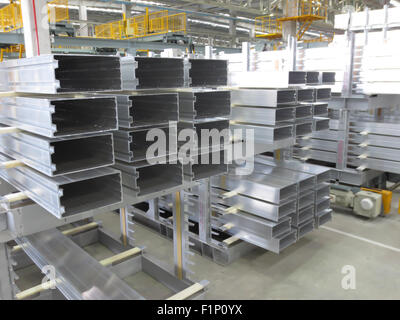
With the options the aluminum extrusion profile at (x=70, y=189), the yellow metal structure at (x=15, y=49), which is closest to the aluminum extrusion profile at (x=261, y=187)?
the aluminum extrusion profile at (x=70, y=189)

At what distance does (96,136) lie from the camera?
1.87 meters

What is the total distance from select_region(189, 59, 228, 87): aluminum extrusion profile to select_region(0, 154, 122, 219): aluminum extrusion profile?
949 mm

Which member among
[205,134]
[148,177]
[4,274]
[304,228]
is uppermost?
[205,134]

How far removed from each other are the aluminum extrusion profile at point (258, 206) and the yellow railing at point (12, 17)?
19.3 feet

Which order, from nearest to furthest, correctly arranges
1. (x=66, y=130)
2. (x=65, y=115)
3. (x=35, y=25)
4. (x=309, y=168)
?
(x=66, y=130), (x=65, y=115), (x=35, y=25), (x=309, y=168)

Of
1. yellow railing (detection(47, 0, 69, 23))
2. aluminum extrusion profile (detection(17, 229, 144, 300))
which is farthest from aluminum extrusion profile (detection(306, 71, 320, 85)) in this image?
yellow railing (detection(47, 0, 69, 23))

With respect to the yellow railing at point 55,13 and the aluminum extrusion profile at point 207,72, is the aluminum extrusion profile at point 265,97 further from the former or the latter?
the yellow railing at point 55,13

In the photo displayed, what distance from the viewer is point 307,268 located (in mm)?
3873

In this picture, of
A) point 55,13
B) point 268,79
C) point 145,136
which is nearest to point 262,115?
point 268,79

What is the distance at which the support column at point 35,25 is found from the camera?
2.70 meters

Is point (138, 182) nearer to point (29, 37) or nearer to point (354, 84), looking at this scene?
point (29, 37)

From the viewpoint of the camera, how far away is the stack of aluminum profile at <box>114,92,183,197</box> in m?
2.08

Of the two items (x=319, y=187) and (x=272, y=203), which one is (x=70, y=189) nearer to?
(x=272, y=203)

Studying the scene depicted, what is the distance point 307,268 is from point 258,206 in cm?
93
